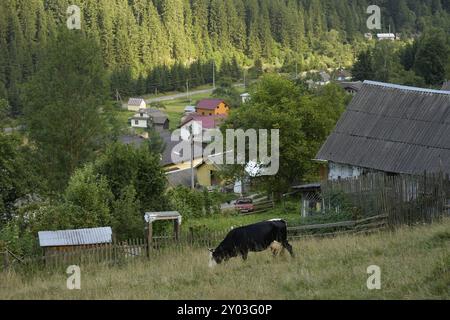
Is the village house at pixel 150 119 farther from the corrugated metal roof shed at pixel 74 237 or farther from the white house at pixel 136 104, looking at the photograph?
the corrugated metal roof shed at pixel 74 237

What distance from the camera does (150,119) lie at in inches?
3334

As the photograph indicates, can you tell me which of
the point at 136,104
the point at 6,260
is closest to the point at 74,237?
the point at 6,260

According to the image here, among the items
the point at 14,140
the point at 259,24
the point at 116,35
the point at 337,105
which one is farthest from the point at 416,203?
the point at 259,24

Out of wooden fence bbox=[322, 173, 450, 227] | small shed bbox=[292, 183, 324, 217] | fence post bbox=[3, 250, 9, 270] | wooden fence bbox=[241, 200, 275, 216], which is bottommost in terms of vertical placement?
wooden fence bbox=[241, 200, 275, 216]

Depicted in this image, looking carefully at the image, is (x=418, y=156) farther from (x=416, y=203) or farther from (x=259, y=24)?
(x=259, y=24)

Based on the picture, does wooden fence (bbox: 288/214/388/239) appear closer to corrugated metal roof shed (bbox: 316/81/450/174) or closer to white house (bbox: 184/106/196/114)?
corrugated metal roof shed (bbox: 316/81/450/174)

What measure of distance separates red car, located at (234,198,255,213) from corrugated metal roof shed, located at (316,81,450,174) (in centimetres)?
1132

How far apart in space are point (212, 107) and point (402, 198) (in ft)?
A: 232

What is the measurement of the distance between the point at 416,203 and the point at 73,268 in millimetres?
7410

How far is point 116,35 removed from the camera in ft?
398

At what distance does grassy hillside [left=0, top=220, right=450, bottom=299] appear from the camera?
363 inches

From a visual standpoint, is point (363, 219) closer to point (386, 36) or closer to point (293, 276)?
point (293, 276)

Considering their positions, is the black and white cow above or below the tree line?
above

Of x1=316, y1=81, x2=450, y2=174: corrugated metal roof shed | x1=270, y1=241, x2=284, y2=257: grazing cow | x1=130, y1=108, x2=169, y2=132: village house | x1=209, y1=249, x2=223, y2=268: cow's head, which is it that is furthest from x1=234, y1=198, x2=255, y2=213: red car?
x1=130, y1=108, x2=169, y2=132: village house
